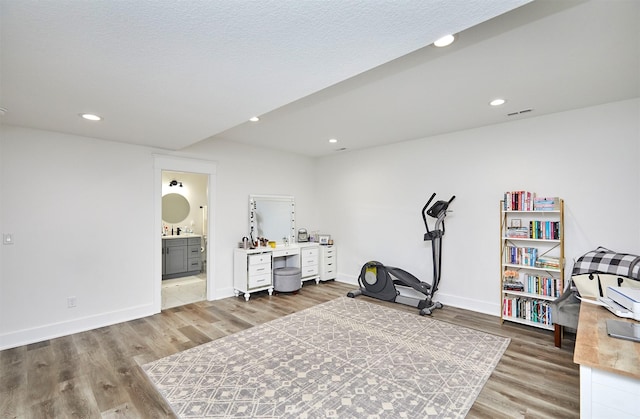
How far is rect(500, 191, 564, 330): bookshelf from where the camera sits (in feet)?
10.7

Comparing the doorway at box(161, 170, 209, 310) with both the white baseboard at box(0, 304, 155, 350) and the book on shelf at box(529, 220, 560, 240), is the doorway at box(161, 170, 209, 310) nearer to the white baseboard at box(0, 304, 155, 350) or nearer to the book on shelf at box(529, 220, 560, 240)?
the white baseboard at box(0, 304, 155, 350)

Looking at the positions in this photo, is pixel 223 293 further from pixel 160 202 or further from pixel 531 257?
pixel 531 257

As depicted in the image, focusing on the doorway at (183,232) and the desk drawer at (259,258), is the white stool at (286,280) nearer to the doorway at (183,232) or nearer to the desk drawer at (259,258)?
the desk drawer at (259,258)

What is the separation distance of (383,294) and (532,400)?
2.43 metres

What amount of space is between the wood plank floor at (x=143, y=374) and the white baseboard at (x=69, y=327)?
0.37ft

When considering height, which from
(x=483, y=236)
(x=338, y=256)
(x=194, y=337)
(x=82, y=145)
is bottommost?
(x=194, y=337)

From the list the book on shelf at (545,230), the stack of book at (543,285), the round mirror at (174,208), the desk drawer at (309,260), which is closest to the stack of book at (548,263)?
the stack of book at (543,285)

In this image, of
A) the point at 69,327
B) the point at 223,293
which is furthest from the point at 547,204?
the point at 69,327

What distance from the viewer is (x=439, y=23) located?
138cm

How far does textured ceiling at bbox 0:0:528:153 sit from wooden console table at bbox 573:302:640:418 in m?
1.63

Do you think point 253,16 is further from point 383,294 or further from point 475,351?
point 383,294

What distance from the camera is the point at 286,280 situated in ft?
15.9

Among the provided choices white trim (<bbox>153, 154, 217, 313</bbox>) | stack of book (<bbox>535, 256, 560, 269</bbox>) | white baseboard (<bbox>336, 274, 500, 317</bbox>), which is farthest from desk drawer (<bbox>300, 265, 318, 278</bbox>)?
stack of book (<bbox>535, 256, 560, 269</bbox>)

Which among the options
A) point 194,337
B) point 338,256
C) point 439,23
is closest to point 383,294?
point 338,256
